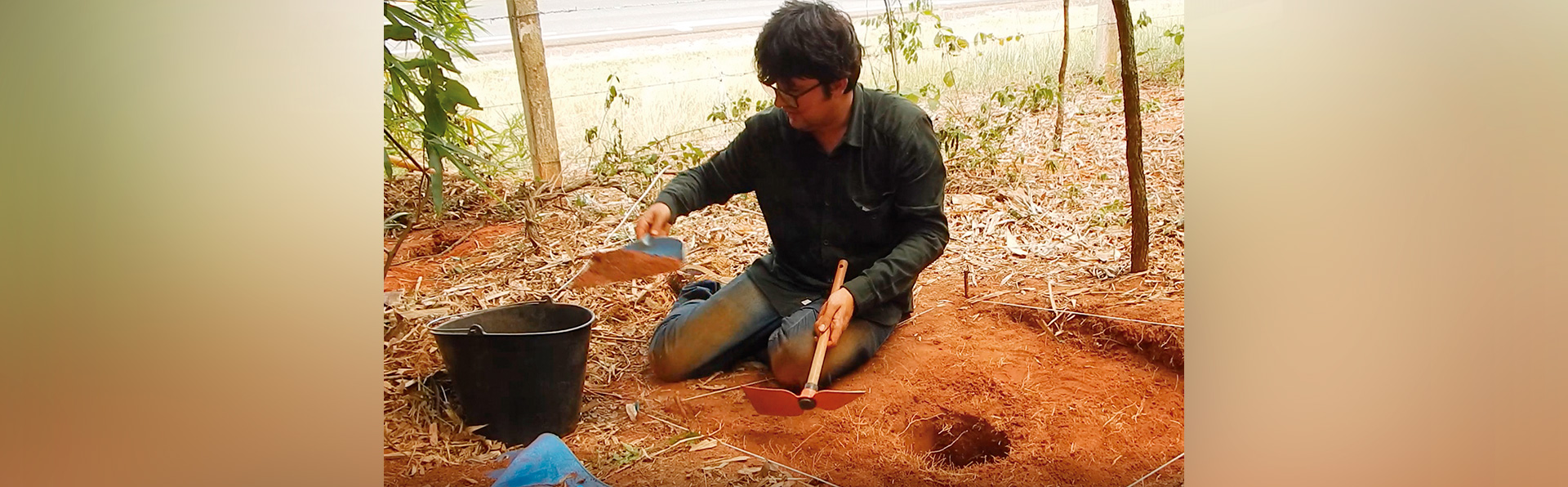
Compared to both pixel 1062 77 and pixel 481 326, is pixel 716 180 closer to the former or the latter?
pixel 481 326

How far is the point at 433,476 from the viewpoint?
84.4 inches

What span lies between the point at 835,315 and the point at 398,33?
42.1 inches

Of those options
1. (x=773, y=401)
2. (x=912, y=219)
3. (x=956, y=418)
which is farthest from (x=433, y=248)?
(x=956, y=418)

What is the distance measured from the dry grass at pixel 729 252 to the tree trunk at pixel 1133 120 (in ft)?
0.06

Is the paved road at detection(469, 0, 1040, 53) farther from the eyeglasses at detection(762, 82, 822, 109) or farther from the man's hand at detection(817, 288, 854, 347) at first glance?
the man's hand at detection(817, 288, 854, 347)

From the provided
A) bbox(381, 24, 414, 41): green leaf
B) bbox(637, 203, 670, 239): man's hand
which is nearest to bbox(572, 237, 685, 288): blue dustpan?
bbox(637, 203, 670, 239): man's hand

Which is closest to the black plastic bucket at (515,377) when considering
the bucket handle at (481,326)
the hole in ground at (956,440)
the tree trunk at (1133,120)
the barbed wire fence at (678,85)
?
the bucket handle at (481,326)

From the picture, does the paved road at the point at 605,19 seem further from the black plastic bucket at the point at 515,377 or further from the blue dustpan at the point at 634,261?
the black plastic bucket at the point at 515,377
